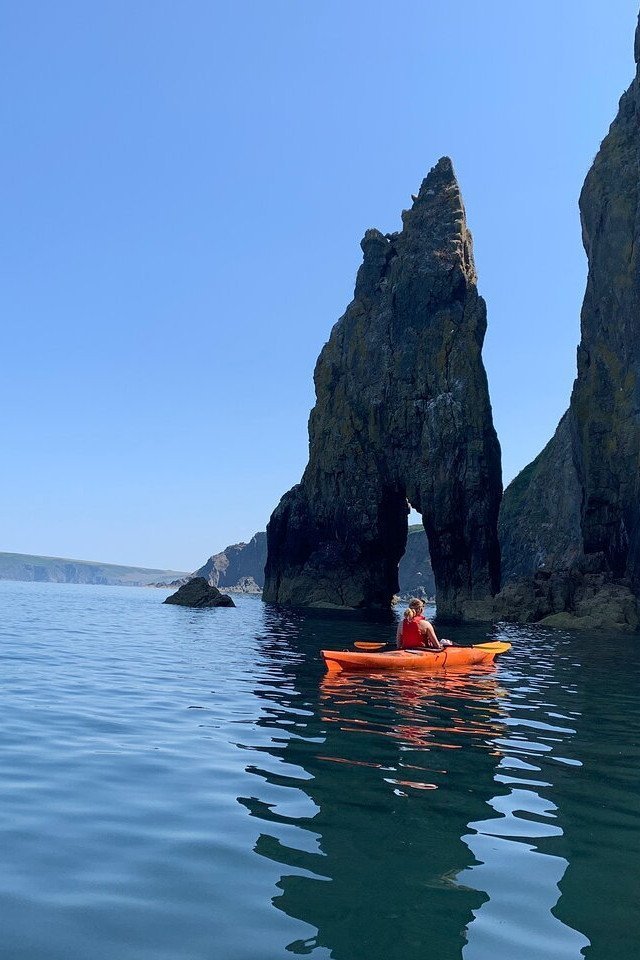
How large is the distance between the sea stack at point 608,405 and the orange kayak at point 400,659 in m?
21.7

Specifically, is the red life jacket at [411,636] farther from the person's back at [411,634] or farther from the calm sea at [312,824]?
the calm sea at [312,824]

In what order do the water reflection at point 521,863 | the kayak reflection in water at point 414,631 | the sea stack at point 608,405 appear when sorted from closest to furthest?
the water reflection at point 521,863 < the kayak reflection in water at point 414,631 < the sea stack at point 608,405

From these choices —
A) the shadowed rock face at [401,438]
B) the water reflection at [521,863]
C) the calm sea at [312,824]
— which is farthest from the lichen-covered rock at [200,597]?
the water reflection at [521,863]

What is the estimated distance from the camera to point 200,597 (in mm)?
58469

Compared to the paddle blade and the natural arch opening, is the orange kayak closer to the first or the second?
the paddle blade

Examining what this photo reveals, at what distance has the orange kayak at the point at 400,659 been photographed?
18.1 m

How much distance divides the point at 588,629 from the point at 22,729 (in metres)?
33.6

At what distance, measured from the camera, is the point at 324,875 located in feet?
18.2

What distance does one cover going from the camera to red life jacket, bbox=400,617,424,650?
19.9 m

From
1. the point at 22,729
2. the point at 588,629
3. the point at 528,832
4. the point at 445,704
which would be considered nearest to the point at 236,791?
the point at 528,832

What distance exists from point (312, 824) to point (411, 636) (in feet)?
43.7

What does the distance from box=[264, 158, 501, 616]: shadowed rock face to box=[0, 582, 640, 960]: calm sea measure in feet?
127

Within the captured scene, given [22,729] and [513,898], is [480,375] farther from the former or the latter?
[513,898]

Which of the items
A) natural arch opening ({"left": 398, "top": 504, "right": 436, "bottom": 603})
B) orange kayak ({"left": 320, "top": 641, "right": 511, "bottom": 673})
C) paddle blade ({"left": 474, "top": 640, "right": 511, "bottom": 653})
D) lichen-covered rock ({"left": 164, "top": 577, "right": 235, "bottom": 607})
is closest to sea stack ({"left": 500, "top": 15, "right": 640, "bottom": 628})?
paddle blade ({"left": 474, "top": 640, "right": 511, "bottom": 653})
